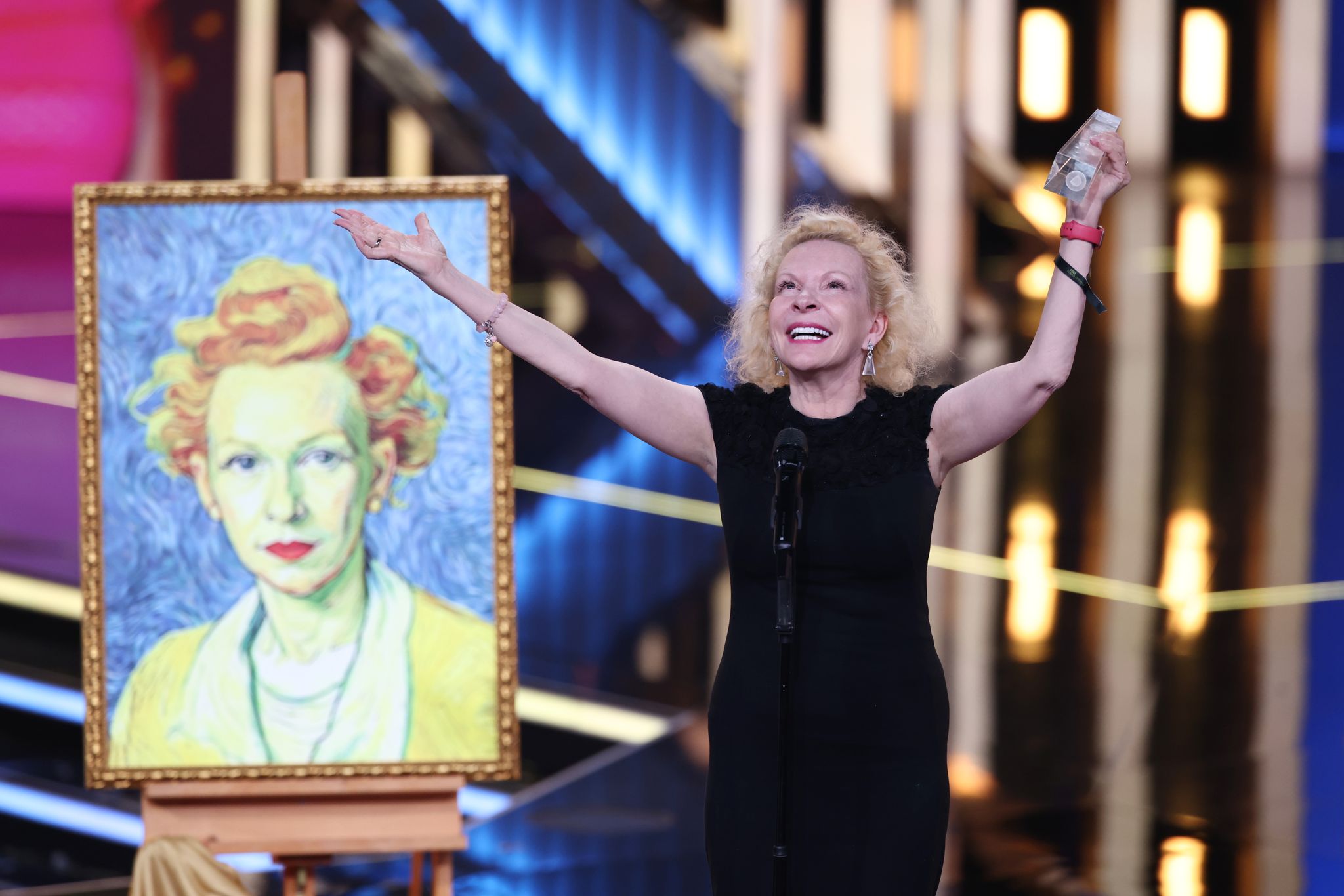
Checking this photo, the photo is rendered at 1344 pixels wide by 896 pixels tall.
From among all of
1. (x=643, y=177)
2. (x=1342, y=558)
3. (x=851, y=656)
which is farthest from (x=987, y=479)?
(x=851, y=656)

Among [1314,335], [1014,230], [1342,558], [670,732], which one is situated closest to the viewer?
[670,732]

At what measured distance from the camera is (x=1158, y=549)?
5.86 m

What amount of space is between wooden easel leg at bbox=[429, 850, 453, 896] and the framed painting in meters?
0.17

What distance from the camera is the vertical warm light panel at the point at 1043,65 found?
43.5ft

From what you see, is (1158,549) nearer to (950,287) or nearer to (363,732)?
(363,732)

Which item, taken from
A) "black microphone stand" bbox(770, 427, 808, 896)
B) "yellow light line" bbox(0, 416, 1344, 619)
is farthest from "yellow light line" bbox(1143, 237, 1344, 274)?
"black microphone stand" bbox(770, 427, 808, 896)

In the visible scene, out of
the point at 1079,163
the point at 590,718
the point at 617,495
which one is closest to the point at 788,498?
the point at 1079,163

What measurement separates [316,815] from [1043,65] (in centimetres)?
1167

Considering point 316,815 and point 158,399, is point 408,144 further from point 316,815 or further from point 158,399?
point 316,815

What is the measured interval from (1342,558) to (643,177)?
5.26m

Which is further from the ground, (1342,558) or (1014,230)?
(1014,230)

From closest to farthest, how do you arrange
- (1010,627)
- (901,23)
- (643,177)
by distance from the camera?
(1010,627), (643,177), (901,23)

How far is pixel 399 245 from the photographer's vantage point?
2.09 m

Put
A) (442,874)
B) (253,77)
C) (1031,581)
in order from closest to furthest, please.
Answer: (442,874), (1031,581), (253,77)
